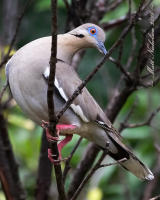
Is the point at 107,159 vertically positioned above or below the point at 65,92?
below

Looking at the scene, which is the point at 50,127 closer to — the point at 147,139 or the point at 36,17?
the point at 147,139

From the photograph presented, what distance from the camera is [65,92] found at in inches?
98.7

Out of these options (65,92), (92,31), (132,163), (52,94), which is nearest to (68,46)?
(92,31)

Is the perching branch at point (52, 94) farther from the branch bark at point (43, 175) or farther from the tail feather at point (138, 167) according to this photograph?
the branch bark at point (43, 175)

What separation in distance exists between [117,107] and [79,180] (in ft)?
1.62

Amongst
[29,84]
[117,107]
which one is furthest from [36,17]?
[29,84]

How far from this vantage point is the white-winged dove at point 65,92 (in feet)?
8.18

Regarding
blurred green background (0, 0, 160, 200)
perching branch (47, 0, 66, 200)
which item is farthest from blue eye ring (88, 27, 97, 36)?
blurred green background (0, 0, 160, 200)

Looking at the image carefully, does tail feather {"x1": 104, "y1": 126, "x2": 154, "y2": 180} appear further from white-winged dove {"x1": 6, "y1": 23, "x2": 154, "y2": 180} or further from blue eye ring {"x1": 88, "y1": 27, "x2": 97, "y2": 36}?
blue eye ring {"x1": 88, "y1": 27, "x2": 97, "y2": 36}

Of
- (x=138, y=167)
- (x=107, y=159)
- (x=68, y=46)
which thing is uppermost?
(x=68, y=46)

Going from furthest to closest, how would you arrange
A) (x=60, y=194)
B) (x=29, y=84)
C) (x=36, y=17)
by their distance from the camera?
(x=36, y=17) → (x=29, y=84) → (x=60, y=194)

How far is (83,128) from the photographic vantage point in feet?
8.63

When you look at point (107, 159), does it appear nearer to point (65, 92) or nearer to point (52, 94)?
point (65, 92)

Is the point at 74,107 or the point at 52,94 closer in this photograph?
the point at 52,94
